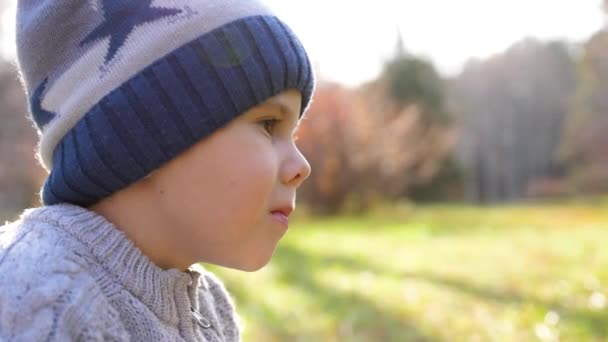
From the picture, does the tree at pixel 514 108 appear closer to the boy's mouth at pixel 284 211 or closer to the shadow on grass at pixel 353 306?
the shadow on grass at pixel 353 306

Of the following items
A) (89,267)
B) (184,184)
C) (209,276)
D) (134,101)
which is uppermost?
(134,101)

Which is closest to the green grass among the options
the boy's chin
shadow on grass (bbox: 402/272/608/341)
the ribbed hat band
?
shadow on grass (bbox: 402/272/608/341)

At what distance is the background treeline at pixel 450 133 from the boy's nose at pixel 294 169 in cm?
860

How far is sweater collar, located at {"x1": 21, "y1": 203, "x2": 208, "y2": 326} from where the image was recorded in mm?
1226

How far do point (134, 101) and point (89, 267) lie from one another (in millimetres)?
Answer: 322

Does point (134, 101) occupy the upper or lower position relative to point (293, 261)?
upper

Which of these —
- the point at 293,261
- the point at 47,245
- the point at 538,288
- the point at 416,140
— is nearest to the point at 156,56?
the point at 47,245

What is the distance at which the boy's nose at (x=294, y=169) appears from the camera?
4.34 feet

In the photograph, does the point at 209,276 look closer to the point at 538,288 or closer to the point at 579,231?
the point at 538,288

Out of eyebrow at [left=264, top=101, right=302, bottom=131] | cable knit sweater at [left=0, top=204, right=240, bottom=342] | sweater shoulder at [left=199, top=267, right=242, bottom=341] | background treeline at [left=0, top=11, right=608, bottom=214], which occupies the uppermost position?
eyebrow at [left=264, top=101, right=302, bottom=131]

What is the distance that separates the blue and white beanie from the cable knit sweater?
0.36ft

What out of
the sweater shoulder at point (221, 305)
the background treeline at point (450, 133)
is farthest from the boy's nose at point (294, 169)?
the background treeline at point (450, 133)

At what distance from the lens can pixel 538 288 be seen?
13.0 ft

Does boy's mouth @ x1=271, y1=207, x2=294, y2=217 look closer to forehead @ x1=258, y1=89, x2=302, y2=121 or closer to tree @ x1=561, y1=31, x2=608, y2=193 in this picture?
forehead @ x1=258, y1=89, x2=302, y2=121
